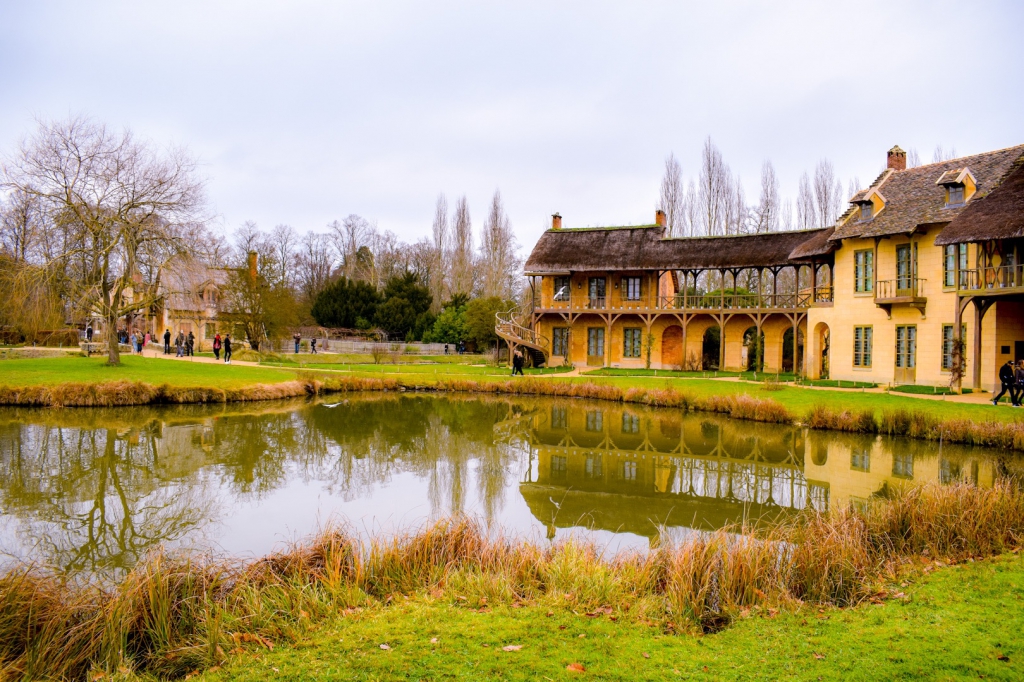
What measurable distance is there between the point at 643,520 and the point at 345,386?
741 inches

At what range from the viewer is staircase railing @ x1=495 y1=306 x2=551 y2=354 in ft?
105

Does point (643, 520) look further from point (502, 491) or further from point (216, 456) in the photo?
point (216, 456)

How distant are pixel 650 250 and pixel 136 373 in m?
23.1

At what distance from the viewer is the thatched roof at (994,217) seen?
18.0m

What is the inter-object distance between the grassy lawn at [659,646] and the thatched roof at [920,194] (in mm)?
19495

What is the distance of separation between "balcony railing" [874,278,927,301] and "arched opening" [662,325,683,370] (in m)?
11.4

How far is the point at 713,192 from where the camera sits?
1683 inches

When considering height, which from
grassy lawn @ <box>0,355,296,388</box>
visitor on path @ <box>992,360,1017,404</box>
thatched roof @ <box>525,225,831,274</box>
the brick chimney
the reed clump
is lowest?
the reed clump

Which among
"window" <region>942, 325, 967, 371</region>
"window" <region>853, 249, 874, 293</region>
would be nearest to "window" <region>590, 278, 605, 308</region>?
"window" <region>853, 249, 874, 293</region>

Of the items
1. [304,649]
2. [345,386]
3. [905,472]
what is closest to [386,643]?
[304,649]

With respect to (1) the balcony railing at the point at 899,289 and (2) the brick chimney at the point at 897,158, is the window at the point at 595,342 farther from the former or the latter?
(2) the brick chimney at the point at 897,158

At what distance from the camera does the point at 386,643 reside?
491 cm

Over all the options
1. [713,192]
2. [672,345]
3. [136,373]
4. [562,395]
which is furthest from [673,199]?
[136,373]

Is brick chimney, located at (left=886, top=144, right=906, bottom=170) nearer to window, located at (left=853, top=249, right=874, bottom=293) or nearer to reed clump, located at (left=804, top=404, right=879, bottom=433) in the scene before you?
window, located at (left=853, top=249, right=874, bottom=293)
